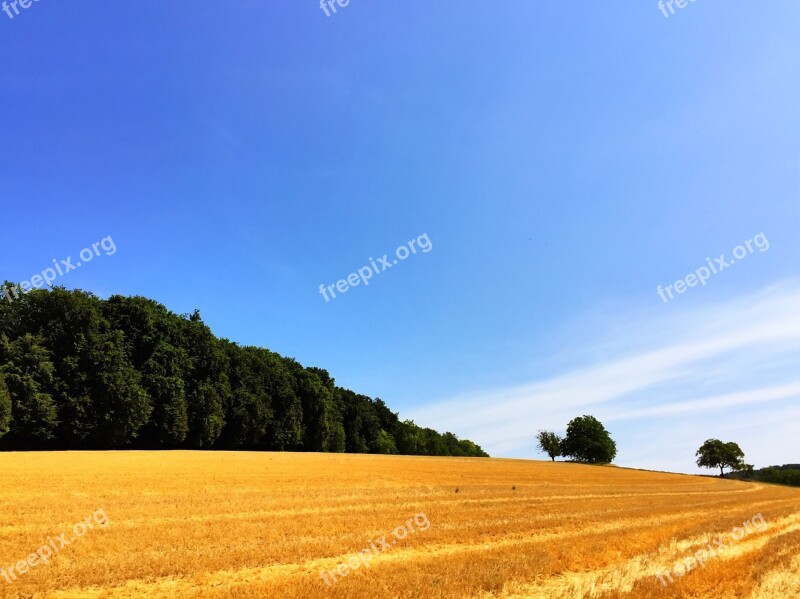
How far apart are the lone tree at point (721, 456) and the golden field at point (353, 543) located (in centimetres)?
12614

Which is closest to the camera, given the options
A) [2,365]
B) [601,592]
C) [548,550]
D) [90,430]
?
[601,592]

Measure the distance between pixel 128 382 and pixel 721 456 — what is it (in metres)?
145

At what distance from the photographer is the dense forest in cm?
4959

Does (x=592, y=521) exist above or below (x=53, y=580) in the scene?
below

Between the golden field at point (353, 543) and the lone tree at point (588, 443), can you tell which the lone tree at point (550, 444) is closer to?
the lone tree at point (588, 443)

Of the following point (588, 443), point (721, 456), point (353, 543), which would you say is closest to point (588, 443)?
point (588, 443)

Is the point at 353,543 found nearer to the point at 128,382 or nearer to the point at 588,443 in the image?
the point at 128,382

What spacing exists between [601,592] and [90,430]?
57105 mm

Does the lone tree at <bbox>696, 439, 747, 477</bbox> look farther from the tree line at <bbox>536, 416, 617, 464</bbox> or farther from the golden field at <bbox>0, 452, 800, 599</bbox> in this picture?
the golden field at <bbox>0, 452, 800, 599</bbox>

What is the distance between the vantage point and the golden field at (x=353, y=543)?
11227 mm

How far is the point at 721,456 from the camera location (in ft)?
443

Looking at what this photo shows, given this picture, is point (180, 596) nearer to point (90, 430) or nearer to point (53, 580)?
point (53, 580)

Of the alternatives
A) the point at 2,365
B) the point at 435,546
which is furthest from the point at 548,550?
the point at 2,365

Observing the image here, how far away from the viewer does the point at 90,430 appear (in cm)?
5356
